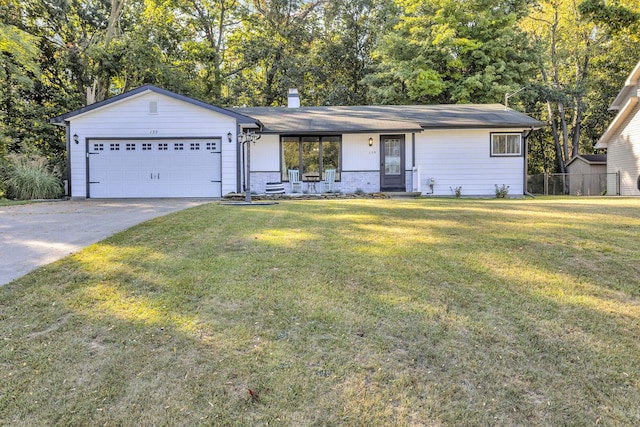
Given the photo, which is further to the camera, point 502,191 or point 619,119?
point 619,119

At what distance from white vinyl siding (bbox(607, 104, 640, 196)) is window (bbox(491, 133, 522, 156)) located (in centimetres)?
622

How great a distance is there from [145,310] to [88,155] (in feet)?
38.6

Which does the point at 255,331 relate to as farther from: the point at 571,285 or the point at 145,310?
the point at 571,285

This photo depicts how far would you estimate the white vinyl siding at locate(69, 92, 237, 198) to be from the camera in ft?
41.9

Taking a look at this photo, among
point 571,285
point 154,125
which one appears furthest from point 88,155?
point 571,285

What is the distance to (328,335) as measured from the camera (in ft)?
8.98

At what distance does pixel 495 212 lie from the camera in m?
7.16

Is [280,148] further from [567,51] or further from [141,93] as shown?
[567,51]

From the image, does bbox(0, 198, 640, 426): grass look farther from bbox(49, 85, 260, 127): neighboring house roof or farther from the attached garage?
bbox(49, 85, 260, 127): neighboring house roof

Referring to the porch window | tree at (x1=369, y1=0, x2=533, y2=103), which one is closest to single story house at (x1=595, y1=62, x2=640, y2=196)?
tree at (x1=369, y1=0, x2=533, y2=103)

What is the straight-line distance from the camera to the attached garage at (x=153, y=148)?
41.9ft

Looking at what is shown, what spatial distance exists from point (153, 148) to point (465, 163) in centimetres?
1045

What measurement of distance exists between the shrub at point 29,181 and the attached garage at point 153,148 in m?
0.60

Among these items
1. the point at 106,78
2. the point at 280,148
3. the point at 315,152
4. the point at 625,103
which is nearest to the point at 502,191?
the point at 315,152
